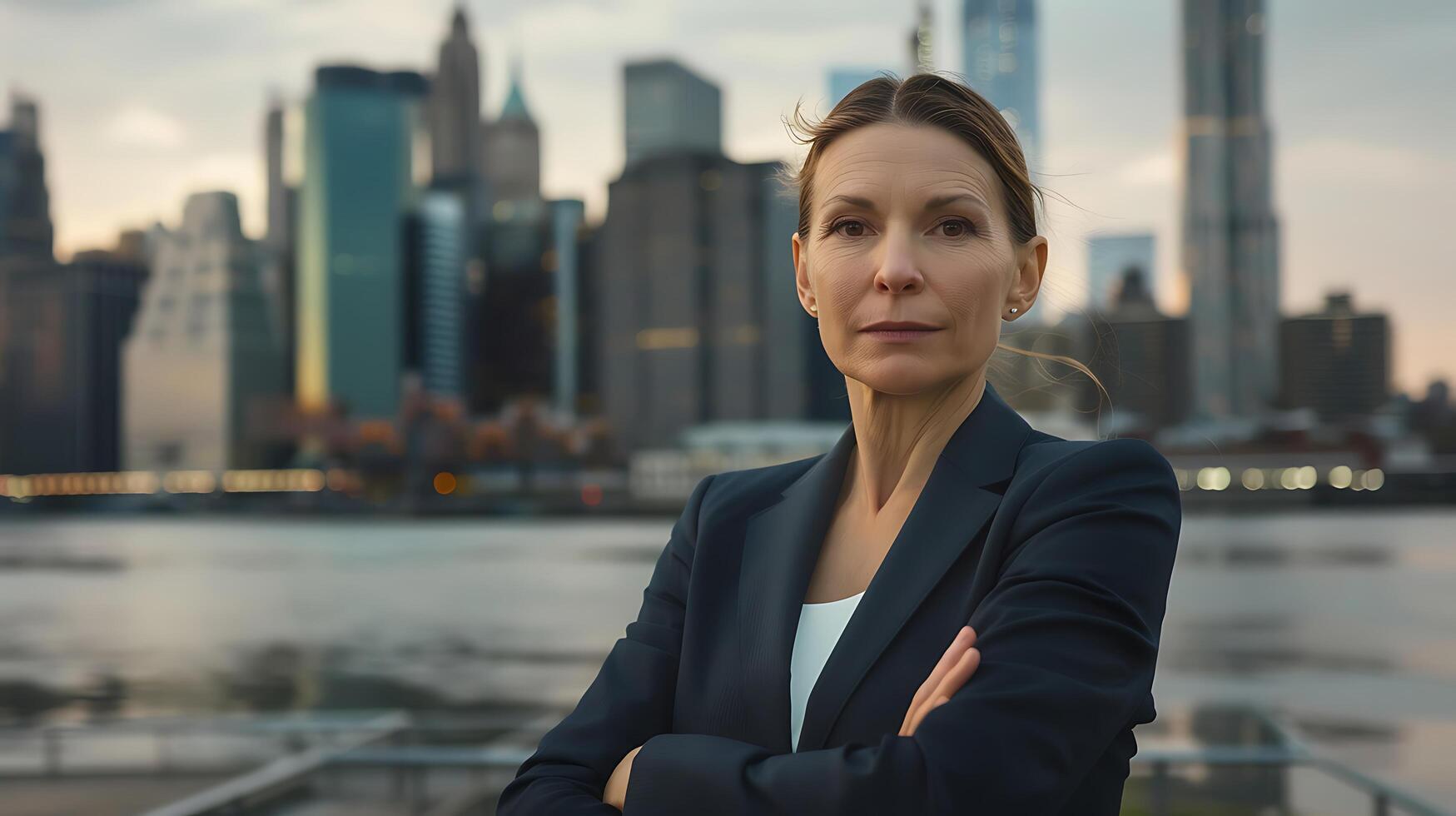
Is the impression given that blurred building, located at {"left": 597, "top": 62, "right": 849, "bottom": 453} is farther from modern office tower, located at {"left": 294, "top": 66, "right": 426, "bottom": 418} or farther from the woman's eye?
the woman's eye

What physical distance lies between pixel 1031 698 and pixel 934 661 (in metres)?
0.15

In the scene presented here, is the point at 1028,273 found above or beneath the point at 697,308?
beneath

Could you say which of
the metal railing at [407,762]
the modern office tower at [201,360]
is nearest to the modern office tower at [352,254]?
the modern office tower at [201,360]

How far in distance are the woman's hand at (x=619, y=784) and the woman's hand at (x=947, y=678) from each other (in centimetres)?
44

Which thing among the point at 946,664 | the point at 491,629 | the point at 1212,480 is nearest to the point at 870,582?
the point at 946,664

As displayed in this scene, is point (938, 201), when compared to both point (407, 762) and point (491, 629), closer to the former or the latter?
point (407, 762)

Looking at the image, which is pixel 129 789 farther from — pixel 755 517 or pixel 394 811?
pixel 755 517

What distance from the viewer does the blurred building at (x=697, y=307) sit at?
15325cm

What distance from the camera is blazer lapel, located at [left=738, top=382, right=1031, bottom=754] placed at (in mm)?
1578

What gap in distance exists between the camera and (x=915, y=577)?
1.61m

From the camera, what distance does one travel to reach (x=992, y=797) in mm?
1446

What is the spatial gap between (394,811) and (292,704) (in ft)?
75.3

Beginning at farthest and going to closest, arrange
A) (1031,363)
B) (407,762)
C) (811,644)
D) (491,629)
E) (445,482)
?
(445,482) → (491,629) → (407,762) → (1031,363) → (811,644)

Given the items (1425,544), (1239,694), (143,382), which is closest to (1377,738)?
(1239,694)
